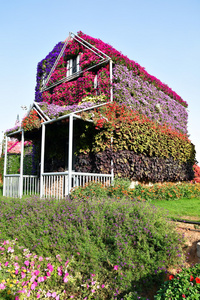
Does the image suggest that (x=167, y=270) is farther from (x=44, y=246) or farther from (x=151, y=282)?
(x=44, y=246)

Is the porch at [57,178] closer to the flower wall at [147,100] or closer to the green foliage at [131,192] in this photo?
the green foliage at [131,192]

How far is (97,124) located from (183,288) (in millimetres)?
6619

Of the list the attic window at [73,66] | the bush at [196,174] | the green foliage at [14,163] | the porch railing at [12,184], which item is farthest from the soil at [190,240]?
the green foliage at [14,163]

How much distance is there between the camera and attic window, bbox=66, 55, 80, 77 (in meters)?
12.3

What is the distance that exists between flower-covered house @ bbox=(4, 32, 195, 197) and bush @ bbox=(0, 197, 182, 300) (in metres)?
3.38

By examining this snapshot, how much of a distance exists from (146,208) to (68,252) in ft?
5.33

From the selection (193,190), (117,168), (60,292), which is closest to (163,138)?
(193,190)

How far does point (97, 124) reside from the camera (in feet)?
28.3

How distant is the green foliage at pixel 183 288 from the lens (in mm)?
2361

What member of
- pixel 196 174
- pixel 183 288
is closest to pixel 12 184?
pixel 183 288

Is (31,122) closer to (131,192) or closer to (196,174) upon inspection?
(131,192)

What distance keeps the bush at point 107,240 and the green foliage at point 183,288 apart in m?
0.96

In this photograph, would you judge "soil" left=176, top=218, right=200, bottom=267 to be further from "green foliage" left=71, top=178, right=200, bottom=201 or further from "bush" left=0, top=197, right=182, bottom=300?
"green foliage" left=71, top=178, right=200, bottom=201

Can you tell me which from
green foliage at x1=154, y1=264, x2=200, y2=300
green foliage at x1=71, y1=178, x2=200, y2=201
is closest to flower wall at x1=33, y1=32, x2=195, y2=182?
green foliage at x1=71, y1=178, x2=200, y2=201
